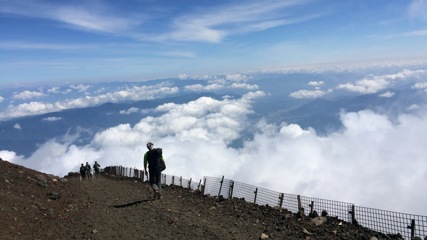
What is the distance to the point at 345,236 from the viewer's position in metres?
9.48

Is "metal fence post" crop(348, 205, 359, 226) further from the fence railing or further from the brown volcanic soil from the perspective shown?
the brown volcanic soil

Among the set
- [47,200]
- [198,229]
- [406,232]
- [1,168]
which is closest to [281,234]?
[198,229]

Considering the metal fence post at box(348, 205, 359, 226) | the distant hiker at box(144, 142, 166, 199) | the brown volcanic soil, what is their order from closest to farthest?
the brown volcanic soil
the metal fence post at box(348, 205, 359, 226)
the distant hiker at box(144, 142, 166, 199)

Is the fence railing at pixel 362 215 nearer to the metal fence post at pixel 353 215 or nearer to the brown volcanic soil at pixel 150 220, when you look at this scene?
the metal fence post at pixel 353 215

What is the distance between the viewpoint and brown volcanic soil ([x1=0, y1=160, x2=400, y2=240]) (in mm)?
9693

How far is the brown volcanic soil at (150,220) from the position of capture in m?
9.69

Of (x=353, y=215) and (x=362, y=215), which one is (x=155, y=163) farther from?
(x=362, y=215)

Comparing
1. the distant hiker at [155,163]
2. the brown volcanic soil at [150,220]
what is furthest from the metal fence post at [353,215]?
the distant hiker at [155,163]

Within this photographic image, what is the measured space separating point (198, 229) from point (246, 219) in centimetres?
219

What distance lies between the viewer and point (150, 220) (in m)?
11.2

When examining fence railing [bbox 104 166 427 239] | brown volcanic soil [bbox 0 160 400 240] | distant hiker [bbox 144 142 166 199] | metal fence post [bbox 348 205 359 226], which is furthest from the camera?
distant hiker [bbox 144 142 166 199]

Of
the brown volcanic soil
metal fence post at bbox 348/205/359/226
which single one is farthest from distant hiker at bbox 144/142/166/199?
metal fence post at bbox 348/205/359/226

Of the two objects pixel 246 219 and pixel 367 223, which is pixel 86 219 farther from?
pixel 367 223

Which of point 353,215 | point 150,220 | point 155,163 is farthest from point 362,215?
point 155,163
